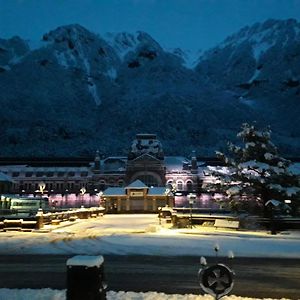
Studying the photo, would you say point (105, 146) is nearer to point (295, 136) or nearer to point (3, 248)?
point (295, 136)

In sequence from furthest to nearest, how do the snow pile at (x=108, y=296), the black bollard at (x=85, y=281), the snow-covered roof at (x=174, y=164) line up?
the snow-covered roof at (x=174, y=164) < the snow pile at (x=108, y=296) < the black bollard at (x=85, y=281)

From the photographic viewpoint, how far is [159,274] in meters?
13.3

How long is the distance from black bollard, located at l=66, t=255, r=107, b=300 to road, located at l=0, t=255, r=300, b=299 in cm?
385

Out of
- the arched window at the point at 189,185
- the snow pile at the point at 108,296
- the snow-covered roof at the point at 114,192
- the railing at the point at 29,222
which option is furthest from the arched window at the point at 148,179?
the snow pile at the point at 108,296

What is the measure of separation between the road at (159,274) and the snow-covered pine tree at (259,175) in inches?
589

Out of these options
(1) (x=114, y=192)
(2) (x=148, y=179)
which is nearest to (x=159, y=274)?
(1) (x=114, y=192)

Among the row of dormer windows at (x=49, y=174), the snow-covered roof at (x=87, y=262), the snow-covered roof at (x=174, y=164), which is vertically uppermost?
the snow-covered roof at (x=174, y=164)

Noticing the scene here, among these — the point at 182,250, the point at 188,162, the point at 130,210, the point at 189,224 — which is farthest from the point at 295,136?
the point at 182,250

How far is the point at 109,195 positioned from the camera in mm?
78188

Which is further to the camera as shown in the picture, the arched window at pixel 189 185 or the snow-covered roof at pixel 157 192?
the arched window at pixel 189 185

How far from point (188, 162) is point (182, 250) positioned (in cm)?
8998

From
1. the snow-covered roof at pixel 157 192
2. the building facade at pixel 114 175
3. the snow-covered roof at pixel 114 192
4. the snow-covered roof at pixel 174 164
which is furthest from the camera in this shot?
the snow-covered roof at pixel 174 164

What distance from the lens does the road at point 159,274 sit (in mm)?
11109

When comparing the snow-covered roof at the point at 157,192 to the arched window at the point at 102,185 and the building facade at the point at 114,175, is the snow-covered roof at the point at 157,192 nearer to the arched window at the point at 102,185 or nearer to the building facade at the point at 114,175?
the building facade at the point at 114,175
